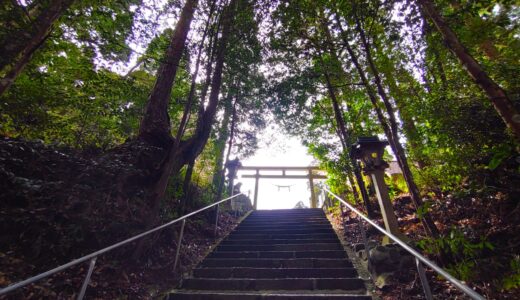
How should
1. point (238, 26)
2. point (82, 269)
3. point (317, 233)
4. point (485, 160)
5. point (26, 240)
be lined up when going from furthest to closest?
point (317, 233), point (238, 26), point (485, 160), point (82, 269), point (26, 240)

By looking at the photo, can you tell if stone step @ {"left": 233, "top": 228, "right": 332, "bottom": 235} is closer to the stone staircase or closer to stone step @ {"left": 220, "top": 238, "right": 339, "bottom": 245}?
the stone staircase

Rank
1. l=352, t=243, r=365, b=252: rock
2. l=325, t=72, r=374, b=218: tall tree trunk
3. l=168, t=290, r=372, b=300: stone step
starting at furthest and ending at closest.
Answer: l=325, t=72, r=374, b=218: tall tree trunk, l=352, t=243, r=365, b=252: rock, l=168, t=290, r=372, b=300: stone step

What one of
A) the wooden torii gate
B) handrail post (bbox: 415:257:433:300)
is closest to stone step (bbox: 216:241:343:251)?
handrail post (bbox: 415:257:433:300)

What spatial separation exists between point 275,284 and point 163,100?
166 inches

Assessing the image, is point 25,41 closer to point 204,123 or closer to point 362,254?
point 204,123

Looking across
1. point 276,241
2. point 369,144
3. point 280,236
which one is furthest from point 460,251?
point 280,236

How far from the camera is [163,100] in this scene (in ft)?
17.4

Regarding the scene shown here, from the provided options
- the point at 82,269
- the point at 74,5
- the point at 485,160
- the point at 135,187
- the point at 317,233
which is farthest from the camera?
the point at 317,233

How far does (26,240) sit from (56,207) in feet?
1.43


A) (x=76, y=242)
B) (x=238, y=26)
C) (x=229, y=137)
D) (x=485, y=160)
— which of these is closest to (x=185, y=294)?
(x=76, y=242)

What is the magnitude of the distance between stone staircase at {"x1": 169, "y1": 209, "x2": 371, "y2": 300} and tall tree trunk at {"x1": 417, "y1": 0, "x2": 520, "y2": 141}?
2.25 metres

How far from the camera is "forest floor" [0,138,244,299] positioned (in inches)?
104

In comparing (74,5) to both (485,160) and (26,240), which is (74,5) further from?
(485,160)

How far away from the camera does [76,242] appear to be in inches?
118
